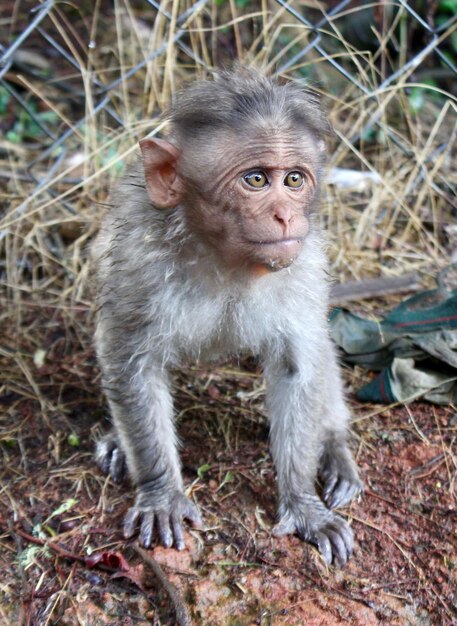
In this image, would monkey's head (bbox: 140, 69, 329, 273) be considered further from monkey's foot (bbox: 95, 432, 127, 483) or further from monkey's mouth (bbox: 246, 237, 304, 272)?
monkey's foot (bbox: 95, 432, 127, 483)

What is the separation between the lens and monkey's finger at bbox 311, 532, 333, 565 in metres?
3.79

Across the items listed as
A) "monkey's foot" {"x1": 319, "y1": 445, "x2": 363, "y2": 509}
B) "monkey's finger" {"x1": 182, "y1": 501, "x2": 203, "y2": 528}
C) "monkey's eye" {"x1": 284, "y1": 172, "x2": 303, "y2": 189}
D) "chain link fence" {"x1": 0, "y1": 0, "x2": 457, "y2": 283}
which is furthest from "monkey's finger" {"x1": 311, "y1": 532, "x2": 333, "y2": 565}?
"chain link fence" {"x1": 0, "y1": 0, "x2": 457, "y2": 283}

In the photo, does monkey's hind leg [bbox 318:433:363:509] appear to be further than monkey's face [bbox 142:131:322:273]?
Yes

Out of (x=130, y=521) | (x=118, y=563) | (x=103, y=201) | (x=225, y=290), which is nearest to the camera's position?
(x=118, y=563)

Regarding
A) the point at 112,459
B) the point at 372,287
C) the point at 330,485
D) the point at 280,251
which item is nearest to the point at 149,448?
the point at 112,459

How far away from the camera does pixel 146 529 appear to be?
3844 mm

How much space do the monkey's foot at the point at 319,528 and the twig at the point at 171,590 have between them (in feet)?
1.96

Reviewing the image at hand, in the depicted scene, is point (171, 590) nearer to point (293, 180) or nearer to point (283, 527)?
point (283, 527)

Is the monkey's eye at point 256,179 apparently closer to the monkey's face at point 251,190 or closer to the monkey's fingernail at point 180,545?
the monkey's face at point 251,190

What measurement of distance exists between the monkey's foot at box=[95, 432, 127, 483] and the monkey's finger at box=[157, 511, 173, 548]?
0.47 meters

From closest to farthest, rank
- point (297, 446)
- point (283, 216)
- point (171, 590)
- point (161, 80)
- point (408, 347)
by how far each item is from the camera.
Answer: point (283, 216) → point (171, 590) → point (297, 446) → point (408, 347) → point (161, 80)

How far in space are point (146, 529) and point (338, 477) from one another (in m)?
1.02

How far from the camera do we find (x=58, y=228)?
6.16m

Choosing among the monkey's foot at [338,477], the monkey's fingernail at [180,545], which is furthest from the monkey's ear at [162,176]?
the monkey's foot at [338,477]
